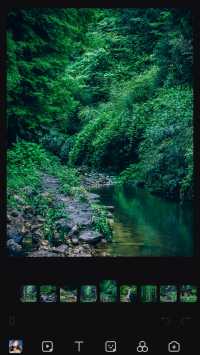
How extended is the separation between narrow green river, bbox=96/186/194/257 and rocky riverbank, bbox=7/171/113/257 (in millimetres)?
128

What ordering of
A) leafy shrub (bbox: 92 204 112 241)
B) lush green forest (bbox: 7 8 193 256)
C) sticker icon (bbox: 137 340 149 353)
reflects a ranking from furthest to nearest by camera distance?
leafy shrub (bbox: 92 204 112 241)
lush green forest (bbox: 7 8 193 256)
sticker icon (bbox: 137 340 149 353)

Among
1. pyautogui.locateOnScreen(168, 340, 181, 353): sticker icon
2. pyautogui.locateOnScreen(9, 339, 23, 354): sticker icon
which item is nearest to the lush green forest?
pyautogui.locateOnScreen(9, 339, 23, 354): sticker icon

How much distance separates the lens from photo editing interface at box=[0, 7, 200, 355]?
181 inches

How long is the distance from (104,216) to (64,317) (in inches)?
53.9

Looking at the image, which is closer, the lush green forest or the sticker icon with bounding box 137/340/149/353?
the sticker icon with bounding box 137/340/149/353

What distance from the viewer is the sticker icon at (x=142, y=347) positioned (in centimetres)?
456

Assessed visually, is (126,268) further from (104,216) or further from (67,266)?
(104,216)

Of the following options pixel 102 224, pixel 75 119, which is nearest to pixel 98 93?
pixel 75 119

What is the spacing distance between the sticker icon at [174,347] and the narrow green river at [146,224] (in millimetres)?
635

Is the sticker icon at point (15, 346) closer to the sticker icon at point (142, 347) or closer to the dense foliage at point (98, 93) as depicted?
the sticker icon at point (142, 347)

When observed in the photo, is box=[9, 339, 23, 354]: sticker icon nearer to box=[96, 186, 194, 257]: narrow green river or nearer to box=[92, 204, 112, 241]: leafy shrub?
box=[96, 186, 194, 257]: narrow green river

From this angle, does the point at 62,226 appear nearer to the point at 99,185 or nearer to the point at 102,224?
the point at 102,224

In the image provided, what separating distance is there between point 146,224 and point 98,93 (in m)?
1.44

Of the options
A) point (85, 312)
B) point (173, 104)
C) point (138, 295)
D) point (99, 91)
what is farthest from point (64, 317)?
point (173, 104)
